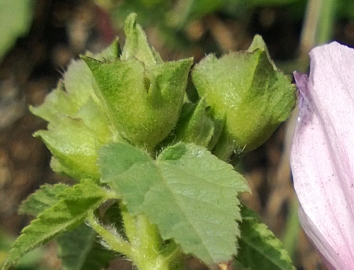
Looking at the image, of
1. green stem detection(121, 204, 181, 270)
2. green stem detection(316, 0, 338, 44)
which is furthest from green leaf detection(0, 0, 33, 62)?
green stem detection(121, 204, 181, 270)

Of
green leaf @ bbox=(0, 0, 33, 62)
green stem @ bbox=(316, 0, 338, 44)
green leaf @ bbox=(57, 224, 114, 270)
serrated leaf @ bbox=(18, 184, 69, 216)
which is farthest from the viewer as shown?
green leaf @ bbox=(0, 0, 33, 62)

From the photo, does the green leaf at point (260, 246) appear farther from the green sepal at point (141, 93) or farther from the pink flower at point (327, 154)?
the green sepal at point (141, 93)

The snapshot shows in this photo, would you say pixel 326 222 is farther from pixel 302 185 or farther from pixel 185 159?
pixel 185 159

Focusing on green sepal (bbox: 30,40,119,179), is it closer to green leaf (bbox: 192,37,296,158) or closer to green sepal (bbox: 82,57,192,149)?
green sepal (bbox: 82,57,192,149)

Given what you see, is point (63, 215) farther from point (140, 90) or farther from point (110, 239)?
point (140, 90)

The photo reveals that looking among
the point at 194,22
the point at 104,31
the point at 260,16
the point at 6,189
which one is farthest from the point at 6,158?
the point at 260,16

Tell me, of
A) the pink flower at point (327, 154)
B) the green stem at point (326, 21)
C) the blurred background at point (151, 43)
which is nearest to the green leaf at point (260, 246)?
the pink flower at point (327, 154)
